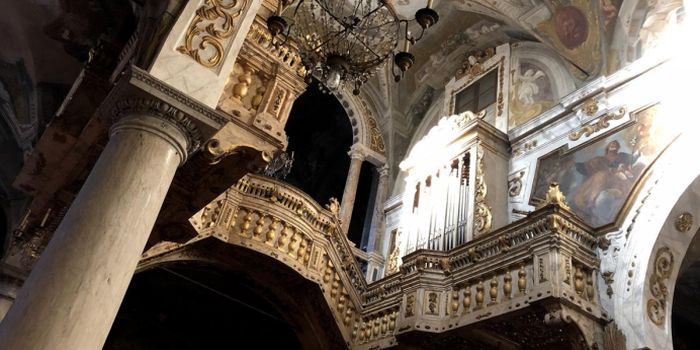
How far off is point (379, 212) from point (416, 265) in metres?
5.21

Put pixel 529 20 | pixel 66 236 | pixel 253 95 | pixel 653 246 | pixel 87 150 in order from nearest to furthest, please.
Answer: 1. pixel 66 236
2. pixel 253 95
3. pixel 87 150
4. pixel 653 246
5. pixel 529 20

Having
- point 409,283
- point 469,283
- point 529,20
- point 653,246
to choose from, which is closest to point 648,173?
point 653,246

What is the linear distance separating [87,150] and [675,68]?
7.42 m

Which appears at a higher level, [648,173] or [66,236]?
[648,173]

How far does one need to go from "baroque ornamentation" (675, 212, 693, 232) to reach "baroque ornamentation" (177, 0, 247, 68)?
5.76 metres

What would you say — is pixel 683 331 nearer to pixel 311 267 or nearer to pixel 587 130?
pixel 587 130

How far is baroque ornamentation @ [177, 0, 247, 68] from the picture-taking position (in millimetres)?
4355

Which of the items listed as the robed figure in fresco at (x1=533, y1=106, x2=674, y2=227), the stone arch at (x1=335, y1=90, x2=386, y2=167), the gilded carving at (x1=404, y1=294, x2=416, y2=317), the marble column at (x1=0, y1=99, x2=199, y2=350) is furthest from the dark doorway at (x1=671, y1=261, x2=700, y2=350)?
the marble column at (x1=0, y1=99, x2=199, y2=350)

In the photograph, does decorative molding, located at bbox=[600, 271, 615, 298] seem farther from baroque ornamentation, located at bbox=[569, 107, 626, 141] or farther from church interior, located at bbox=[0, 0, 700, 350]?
baroque ornamentation, located at bbox=[569, 107, 626, 141]

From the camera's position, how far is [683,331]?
1091 cm

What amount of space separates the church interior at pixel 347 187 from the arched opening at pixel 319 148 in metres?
4.04

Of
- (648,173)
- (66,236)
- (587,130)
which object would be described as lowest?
(66,236)

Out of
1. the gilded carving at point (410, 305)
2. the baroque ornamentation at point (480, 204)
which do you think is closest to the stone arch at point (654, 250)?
the baroque ornamentation at point (480, 204)

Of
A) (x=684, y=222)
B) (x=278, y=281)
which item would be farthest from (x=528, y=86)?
(x=278, y=281)
